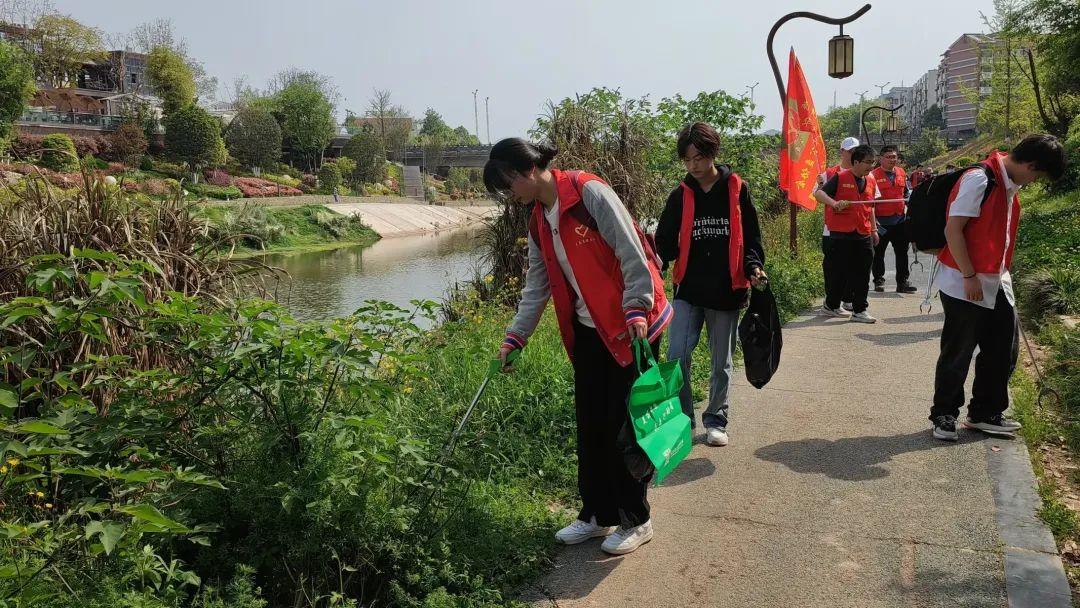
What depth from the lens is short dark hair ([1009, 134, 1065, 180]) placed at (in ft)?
14.4

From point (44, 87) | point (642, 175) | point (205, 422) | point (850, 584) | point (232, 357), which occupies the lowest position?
point (850, 584)

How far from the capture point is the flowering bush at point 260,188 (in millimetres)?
44750

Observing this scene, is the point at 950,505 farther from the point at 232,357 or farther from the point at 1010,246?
the point at 232,357

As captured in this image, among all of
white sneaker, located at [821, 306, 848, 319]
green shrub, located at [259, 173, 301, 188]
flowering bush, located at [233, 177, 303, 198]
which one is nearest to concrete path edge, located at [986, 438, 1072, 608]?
white sneaker, located at [821, 306, 848, 319]

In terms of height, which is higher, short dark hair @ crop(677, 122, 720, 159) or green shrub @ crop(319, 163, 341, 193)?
green shrub @ crop(319, 163, 341, 193)

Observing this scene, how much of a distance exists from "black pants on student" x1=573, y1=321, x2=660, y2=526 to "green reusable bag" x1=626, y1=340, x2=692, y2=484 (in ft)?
0.43

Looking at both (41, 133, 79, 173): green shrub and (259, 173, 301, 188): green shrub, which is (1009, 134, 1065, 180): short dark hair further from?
(259, 173, 301, 188): green shrub

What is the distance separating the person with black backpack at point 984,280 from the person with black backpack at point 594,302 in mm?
1954

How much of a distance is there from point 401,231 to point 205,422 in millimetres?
40196

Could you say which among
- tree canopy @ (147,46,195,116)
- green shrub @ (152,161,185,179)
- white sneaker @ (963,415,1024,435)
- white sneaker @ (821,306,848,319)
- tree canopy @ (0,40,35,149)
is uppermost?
tree canopy @ (147,46,195,116)

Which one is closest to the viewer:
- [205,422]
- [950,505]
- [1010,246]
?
[205,422]

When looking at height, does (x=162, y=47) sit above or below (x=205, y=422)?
above

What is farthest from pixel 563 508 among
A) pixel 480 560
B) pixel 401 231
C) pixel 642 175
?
pixel 401 231

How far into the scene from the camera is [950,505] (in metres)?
3.90
